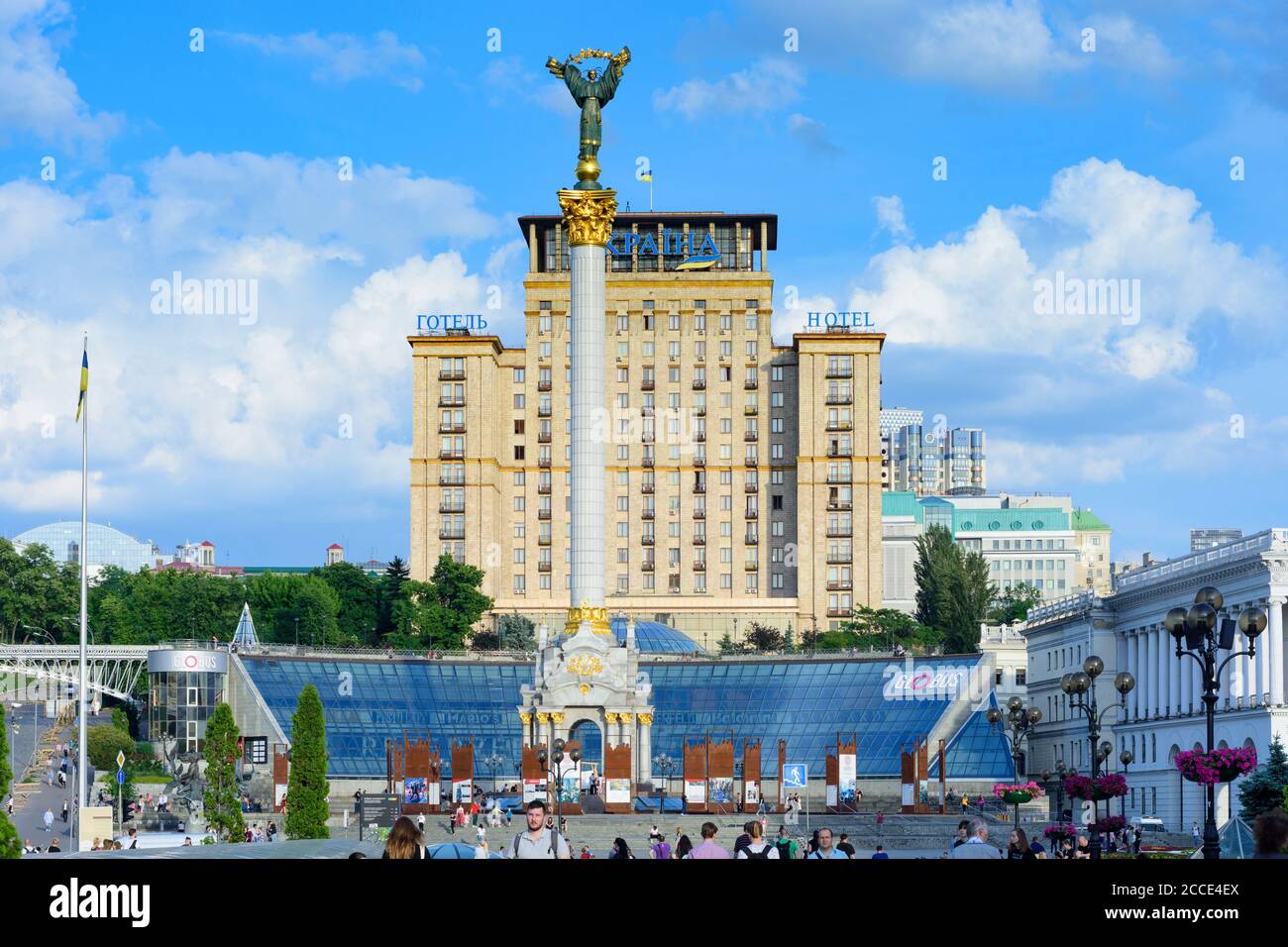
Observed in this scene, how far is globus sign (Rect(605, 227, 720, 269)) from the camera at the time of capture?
161625 millimetres

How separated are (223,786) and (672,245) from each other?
9733 cm

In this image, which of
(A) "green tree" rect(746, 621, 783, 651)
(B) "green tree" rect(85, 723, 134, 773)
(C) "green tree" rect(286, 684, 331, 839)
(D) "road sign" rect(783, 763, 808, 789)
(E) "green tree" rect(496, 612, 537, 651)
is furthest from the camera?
(E) "green tree" rect(496, 612, 537, 651)

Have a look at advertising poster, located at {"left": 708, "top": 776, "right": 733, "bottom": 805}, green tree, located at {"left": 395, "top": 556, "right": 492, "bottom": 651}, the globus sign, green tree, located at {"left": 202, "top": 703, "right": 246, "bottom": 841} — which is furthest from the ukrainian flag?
the globus sign

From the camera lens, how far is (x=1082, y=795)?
6069 centimetres

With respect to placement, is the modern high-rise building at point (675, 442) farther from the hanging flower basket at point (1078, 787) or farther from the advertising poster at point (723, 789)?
the hanging flower basket at point (1078, 787)

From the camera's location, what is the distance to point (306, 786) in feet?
237

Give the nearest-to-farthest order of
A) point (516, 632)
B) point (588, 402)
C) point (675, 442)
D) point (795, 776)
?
point (795, 776), point (588, 402), point (516, 632), point (675, 442)

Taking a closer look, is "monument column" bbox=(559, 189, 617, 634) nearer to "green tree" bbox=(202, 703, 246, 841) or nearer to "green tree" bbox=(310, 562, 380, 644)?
→ "green tree" bbox=(202, 703, 246, 841)

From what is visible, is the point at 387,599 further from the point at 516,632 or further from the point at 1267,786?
the point at 1267,786

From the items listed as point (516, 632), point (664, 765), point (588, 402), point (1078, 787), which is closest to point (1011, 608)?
point (516, 632)

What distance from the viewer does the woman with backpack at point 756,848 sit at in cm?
2145

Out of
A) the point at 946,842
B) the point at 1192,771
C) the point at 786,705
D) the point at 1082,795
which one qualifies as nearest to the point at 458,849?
the point at 1192,771

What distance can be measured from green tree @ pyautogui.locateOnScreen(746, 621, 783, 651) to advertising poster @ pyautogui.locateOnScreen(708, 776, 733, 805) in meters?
49.6
